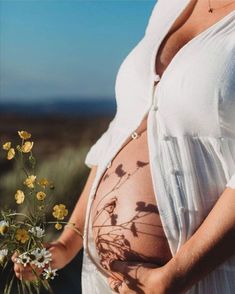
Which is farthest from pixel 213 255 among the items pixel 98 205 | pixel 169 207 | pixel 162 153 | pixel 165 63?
pixel 165 63

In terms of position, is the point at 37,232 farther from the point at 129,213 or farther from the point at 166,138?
the point at 166,138

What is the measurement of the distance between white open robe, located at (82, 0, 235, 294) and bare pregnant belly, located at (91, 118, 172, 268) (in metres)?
0.03

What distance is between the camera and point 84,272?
1393 millimetres

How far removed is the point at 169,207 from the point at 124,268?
0.46ft

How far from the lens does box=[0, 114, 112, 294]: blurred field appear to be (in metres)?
3.58

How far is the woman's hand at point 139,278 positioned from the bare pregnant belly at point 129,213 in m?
A: 0.03

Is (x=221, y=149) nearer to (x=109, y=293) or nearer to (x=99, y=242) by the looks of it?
(x=99, y=242)

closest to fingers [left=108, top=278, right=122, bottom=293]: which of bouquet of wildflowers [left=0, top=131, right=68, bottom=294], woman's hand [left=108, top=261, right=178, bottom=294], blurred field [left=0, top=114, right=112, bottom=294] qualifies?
woman's hand [left=108, top=261, right=178, bottom=294]

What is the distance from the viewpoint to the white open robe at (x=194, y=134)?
113cm

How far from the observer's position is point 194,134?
119 centimetres

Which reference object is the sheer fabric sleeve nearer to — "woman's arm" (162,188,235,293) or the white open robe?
the white open robe

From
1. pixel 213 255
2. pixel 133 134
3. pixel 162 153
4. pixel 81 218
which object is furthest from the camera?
pixel 81 218

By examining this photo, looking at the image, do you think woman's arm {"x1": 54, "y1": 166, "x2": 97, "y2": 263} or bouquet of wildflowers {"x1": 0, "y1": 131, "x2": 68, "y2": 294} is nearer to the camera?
bouquet of wildflowers {"x1": 0, "y1": 131, "x2": 68, "y2": 294}

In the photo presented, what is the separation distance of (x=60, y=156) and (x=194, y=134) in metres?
3.11
